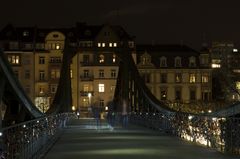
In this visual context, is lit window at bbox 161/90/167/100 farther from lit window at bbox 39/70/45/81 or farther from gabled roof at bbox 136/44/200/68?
lit window at bbox 39/70/45/81

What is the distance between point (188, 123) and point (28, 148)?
1431 centimetres

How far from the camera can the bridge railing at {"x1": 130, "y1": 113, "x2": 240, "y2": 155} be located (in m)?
23.0

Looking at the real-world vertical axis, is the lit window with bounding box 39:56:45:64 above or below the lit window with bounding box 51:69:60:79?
above

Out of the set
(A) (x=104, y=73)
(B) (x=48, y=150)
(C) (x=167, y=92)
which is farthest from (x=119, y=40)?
(B) (x=48, y=150)

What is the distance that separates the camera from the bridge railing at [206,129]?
2300 centimetres

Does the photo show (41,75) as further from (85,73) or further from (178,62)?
(178,62)

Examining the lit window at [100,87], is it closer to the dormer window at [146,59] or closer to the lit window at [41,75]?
the dormer window at [146,59]

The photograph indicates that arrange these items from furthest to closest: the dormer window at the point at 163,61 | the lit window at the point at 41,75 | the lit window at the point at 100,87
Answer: the dormer window at the point at 163,61 → the lit window at the point at 100,87 → the lit window at the point at 41,75

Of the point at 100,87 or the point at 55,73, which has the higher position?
the point at 55,73

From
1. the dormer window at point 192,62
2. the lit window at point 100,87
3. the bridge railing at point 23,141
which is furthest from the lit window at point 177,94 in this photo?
the bridge railing at point 23,141

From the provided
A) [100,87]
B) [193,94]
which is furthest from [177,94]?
[100,87]

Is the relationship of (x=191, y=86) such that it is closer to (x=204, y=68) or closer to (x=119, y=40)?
(x=204, y=68)

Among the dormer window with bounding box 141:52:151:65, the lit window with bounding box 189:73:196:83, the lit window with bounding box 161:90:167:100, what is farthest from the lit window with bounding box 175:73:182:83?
the dormer window with bounding box 141:52:151:65

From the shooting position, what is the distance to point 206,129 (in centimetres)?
2812
